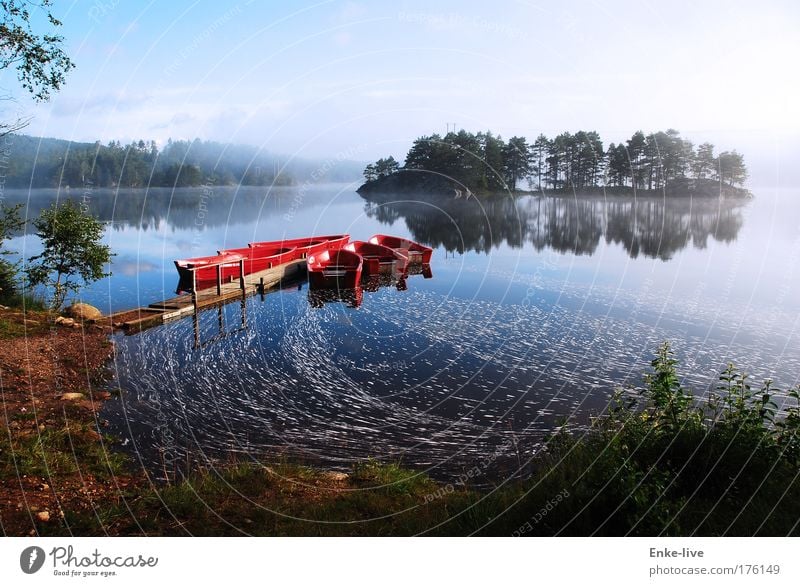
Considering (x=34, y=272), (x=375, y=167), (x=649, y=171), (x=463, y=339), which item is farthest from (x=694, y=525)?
(x=375, y=167)

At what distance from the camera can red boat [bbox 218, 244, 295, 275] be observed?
29844mm

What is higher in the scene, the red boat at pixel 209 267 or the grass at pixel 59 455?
the red boat at pixel 209 267

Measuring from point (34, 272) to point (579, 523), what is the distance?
17871 mm

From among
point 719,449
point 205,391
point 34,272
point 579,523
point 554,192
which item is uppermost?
point 554,192

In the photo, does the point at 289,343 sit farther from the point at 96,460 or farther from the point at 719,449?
the point at 719,449

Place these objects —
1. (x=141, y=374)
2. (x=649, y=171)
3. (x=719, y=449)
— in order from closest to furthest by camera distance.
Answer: (x=719, y=449)
(x=141, y=374)
(x=649, y=171)

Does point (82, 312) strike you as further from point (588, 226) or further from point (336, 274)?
point (588, 226)

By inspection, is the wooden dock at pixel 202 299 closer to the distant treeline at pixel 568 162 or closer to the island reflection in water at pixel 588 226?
the island reflection in water at pixel 588 226

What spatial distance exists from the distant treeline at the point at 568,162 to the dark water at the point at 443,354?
41162 millimetres

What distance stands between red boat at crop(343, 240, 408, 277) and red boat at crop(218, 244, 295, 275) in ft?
11.2

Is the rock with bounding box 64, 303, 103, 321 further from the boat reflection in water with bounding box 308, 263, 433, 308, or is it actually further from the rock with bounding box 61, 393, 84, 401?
the boat reflection in water with bounding box 308, 263, 433, 308

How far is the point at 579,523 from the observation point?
550 centimetres

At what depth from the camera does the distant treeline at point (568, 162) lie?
72.1 m

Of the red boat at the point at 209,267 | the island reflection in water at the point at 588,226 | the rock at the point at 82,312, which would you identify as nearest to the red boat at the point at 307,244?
the red boat at the point at 209,267
